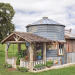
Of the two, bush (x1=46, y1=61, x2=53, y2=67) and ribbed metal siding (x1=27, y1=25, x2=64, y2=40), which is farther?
ribbed metal siding (x1=27, y1=25, x2=64, y2=40)

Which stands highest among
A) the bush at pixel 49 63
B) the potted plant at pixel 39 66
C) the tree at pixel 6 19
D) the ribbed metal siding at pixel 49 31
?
the tree at pixel 6 19

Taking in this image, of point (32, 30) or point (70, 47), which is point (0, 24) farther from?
point (70, 47)

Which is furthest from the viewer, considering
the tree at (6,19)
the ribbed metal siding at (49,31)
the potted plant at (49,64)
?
the tree at (6,19)

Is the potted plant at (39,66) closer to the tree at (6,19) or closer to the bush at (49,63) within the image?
the bush at (49,63)

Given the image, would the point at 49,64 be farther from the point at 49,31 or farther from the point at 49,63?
the point at 49,31

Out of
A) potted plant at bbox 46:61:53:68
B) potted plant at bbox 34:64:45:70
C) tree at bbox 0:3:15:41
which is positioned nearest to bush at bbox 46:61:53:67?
potted plant at bbox 46:61:53:68

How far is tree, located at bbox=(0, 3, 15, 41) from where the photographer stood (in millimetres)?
25453

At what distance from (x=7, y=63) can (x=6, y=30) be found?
10918 mm

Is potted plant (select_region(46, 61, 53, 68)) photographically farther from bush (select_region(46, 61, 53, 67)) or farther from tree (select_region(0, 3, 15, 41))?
tree (select_region(0, 3, 15, 41))

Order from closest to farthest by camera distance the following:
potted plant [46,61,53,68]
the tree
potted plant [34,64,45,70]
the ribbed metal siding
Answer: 1. potted plant [34,64,45,70]
2. potted plant [46,61,53,68]
3. the ribbed metal siding
4. the tree

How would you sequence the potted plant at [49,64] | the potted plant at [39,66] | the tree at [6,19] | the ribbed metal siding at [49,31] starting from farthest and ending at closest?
the tree at [6,19] < the ribbed metal siding at [49,31] < the potted plant at [49,64] < the potted plant at [39,66]

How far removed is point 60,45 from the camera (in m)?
16.7

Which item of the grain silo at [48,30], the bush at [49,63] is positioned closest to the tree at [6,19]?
the grain silo at [48,30]

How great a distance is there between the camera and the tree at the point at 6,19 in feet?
83.5
